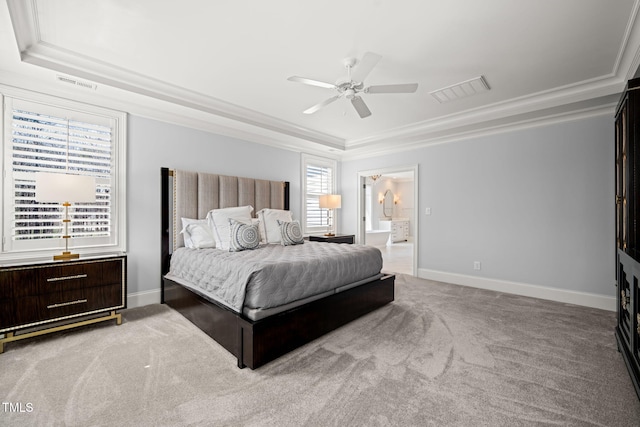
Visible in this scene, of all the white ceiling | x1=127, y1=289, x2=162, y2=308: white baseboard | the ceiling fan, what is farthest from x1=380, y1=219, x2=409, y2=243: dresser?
x1=127, y1=289, x2=162, y2=308: white baseboard

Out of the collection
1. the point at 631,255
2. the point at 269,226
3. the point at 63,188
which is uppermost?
the point at 63,188

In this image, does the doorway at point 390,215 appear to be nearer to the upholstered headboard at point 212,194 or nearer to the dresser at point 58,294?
the upholstered headboard at point 212,194

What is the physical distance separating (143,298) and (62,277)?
1034 millimetres

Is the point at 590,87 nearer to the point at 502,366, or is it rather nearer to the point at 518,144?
the point at 518,144

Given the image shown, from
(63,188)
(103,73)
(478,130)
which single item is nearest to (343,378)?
(63,188)

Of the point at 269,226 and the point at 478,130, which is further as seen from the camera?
the point at 478,130

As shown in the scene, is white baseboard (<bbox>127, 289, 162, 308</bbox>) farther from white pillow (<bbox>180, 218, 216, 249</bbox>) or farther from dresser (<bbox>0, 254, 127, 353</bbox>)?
white pillow (<bbox>180, 218, 216, 249</bbox>)

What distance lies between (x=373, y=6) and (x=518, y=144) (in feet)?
10.5

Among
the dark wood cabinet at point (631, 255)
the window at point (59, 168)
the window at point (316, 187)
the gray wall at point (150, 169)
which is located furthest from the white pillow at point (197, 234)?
the dark wood cabinet at point (631, 255)

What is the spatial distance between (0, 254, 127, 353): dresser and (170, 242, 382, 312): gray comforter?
2.20 ft

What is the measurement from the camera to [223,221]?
3.54 meters

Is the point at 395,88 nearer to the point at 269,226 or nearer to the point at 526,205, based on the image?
the point at 269,226

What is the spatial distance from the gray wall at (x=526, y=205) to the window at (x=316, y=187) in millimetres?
1690

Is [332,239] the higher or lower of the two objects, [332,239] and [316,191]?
the lower
